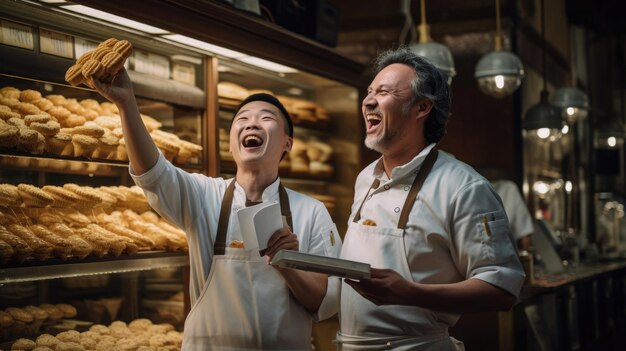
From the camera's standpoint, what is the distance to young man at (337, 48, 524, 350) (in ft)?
7.70

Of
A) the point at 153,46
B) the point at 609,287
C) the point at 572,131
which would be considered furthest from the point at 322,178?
the point at 572,131

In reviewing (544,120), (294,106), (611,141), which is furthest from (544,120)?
(611,141)

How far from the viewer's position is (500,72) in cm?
571

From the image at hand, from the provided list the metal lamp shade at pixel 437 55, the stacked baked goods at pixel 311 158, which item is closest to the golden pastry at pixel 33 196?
the stacked baked goods at pixel 311 158

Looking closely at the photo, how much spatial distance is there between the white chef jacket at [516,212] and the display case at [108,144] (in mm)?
3238

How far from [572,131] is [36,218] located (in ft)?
33.0

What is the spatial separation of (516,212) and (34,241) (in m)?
4.99

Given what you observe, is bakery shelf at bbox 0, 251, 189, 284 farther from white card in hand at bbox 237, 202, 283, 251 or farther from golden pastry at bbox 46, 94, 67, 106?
white card in hand at bbox 237, 202, 283, 251

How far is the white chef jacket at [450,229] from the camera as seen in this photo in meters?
2.38

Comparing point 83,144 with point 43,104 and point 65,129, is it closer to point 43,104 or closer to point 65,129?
point 65,129

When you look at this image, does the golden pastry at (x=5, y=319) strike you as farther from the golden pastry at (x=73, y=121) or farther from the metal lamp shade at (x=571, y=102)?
the metal lamp shade at (x=571, y=102)

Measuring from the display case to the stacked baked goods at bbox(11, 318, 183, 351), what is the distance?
0.03 meters

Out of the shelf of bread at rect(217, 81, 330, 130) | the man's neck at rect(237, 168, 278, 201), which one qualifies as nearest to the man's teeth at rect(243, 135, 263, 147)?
the man's neck at rect(237, 168, 278, 201)

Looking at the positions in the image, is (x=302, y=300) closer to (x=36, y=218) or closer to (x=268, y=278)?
(x=268, y=278)
